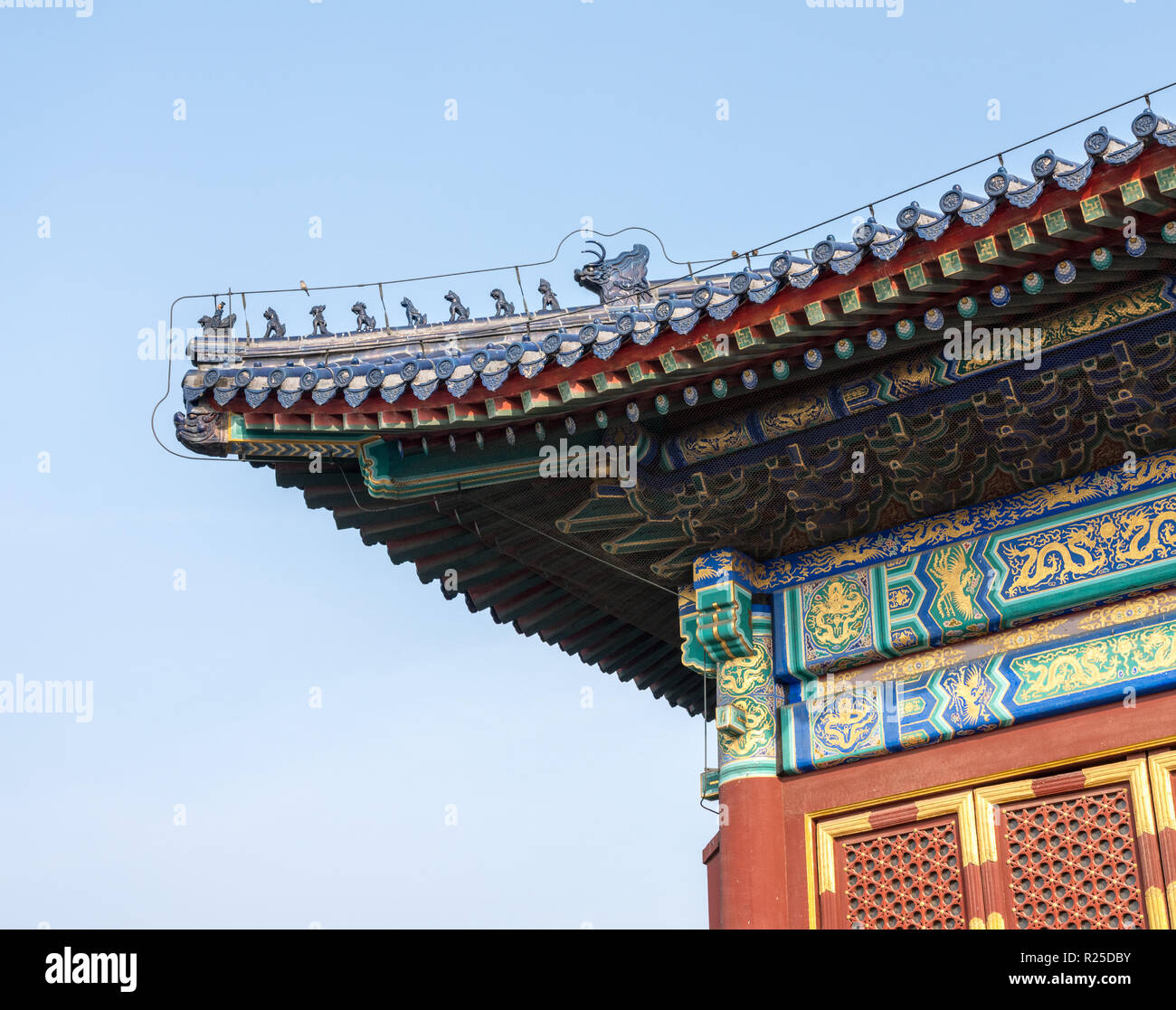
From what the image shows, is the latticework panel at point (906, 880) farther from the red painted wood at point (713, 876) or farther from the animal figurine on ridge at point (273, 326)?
the animal figurine on ridge at point (273, 326)

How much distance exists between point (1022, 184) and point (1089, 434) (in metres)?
1.61

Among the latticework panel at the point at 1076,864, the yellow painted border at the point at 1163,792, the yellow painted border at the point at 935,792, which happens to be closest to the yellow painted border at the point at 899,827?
the yellow painted border at the point at 935,792

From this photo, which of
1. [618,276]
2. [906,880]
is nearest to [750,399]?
[618,276]

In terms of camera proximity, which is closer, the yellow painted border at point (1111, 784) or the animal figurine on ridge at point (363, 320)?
the yellow painted border at point (1111, 784)

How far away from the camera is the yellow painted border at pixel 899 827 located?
786cm

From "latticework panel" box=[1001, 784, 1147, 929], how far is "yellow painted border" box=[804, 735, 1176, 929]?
0.16m

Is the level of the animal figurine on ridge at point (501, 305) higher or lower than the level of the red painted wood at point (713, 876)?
higher

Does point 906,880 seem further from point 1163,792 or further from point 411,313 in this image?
point 411,313

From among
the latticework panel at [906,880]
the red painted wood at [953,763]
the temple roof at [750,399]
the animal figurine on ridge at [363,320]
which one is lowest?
the latticework panel at [906,880]

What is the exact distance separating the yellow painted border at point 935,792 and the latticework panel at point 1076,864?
161mm

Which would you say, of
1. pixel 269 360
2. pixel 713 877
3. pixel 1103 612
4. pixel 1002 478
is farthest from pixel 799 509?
pixel 269 360

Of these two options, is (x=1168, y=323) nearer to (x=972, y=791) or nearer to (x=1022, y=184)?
(x=1022, y=184)
